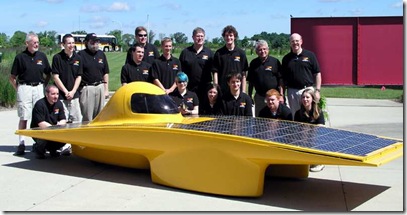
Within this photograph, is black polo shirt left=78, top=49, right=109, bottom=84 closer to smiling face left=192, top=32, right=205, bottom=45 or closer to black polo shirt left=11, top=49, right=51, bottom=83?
black polo shirt left=11, top=49, right=51, bottom=83

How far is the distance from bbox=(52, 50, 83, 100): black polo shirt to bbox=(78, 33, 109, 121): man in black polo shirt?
151mm

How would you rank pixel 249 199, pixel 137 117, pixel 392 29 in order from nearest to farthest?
pixel 249 199 < pixel 137 117 < pixel 392 29

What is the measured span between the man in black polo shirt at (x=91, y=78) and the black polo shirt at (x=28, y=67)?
2.20 feet

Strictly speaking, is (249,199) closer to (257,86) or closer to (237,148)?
(237,148)

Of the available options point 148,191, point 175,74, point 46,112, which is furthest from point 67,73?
point 148,191

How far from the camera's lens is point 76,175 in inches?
295

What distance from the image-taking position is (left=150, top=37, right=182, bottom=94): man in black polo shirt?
8570 millimetres

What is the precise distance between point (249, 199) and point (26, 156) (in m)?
4.17

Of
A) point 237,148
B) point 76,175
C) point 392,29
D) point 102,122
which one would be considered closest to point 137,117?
point 102,122

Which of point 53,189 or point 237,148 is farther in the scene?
point 53,189

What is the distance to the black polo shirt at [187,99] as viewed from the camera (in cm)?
814

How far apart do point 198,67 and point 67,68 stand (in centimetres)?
207

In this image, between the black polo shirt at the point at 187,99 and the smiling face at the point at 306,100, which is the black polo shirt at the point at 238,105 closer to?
the black polo shirt at the point at 187,99

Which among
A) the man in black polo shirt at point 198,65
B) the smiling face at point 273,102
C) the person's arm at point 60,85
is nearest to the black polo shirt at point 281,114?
the smiling face at point 273,102
